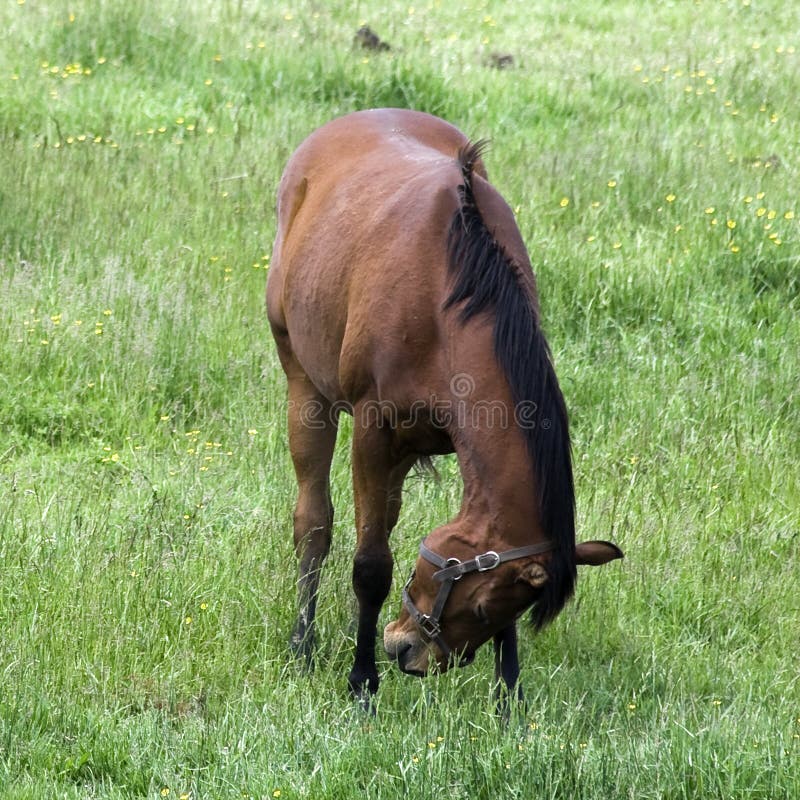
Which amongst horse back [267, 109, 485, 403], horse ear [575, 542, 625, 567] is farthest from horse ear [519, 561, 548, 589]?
horse back [267, 109, 485, 403]

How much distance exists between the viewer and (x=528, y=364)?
11.4 ft

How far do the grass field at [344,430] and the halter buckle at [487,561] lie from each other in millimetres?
505

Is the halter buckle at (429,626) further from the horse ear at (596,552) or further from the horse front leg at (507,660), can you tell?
the horse front leg at (507,660)

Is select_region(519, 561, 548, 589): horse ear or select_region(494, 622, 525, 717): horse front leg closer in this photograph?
select_region(519, 561, 548, 589): horse ear

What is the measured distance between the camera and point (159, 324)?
6.34 meters

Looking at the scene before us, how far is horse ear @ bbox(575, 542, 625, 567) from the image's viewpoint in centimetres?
345

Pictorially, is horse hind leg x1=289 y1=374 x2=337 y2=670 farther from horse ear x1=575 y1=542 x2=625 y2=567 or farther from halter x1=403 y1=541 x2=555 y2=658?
horse ear x1=575 y1=542 x2=625 y2=567

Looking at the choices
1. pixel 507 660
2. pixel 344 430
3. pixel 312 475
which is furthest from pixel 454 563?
pixel 344 430

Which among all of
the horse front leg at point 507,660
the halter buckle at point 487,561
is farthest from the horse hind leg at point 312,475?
the halter buckle at point 487,561

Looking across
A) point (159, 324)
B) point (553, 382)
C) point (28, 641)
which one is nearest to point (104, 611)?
point (28, 641)

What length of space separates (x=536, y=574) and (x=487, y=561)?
0.15 m

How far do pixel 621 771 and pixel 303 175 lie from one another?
2803 millimetres

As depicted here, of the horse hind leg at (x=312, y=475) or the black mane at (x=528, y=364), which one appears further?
the horse hind leg at (x=312, y=475)

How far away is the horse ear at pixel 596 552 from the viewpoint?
3447 mm
